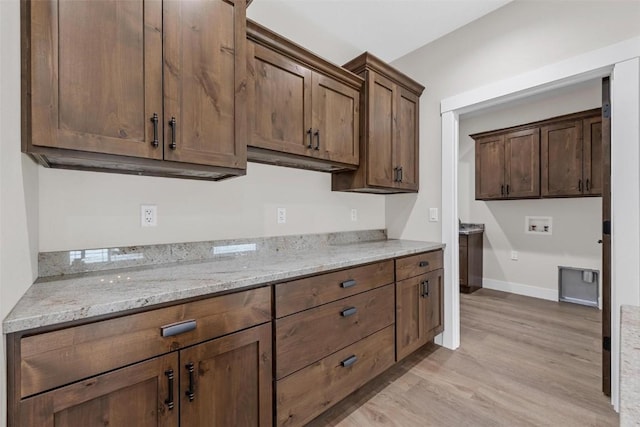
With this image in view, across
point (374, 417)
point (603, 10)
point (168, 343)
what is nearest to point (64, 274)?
point (168, 343)

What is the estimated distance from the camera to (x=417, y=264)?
221cm

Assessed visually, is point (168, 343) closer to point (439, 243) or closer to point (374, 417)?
point (374, 417)

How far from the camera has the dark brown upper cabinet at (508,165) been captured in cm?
381

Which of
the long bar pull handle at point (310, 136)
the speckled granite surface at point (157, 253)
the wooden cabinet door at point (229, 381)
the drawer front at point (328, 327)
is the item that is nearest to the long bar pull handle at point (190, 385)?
the wooden cabinet door at point (229, 381)

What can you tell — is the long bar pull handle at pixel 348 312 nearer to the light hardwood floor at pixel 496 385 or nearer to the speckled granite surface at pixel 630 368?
the light hardwood floor at pixel 496 385

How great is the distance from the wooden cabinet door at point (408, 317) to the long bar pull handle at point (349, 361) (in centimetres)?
47

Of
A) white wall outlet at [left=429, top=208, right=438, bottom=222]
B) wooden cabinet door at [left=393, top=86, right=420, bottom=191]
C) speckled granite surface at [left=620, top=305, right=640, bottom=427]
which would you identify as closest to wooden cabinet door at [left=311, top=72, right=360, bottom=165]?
wooden cabinet door at [left=393, top=86, right=420, bottom=191]

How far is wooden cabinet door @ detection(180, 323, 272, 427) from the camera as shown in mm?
1084

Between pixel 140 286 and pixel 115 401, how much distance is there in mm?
372

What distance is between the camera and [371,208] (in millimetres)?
2854

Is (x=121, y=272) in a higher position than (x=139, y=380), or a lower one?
higher

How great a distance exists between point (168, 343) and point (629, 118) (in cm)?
263

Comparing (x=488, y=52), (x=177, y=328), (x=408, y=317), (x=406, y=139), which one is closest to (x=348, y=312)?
(x=408, y=317)

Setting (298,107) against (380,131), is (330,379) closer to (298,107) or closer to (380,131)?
(298,107)
